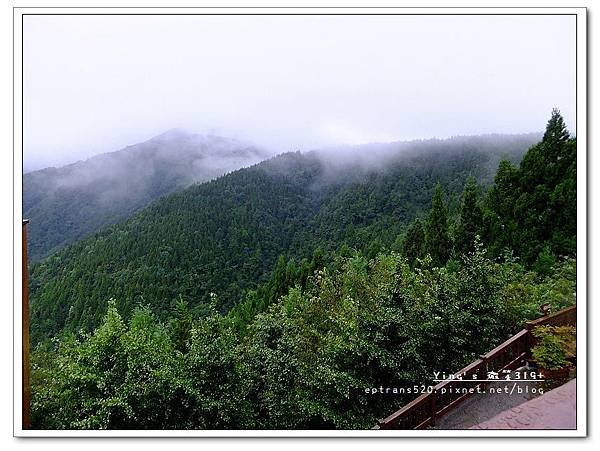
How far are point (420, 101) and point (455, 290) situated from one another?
137cm

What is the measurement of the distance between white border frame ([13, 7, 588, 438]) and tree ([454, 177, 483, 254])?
660 millimetres

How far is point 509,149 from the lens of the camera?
145 inches

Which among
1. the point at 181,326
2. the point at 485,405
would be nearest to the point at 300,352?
the point at 181,326

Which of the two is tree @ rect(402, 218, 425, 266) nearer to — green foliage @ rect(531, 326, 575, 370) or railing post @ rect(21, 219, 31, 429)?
green foliage @ rect(531, 326, 575, 370)

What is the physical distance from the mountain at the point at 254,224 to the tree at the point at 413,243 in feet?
0.25

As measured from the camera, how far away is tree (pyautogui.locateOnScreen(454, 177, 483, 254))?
382cm

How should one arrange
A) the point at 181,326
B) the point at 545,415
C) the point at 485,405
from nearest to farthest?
1. the point at 545,415
2. the point at 485,405
3. the point at 181,326

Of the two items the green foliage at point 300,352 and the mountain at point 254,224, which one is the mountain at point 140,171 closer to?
the mountain at point 254,224

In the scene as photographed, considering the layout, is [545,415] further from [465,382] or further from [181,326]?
[181,326]

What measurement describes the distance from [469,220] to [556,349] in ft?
3.42

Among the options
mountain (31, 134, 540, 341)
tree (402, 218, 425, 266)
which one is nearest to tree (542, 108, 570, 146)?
mountain (31, 134, 540, 341)

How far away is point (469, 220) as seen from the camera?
155 inches

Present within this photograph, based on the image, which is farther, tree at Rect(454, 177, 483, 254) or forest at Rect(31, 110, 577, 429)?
tree at Rect(454, 177, 483, 254)

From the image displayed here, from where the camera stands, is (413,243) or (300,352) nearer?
(300,352)
